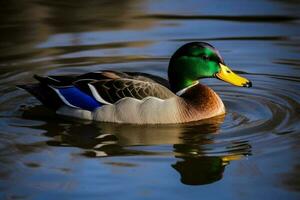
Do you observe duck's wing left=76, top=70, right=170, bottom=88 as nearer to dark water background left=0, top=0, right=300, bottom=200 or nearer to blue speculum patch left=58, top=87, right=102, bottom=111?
blue speculum patch left=58, top=87, right=102, bottom=111

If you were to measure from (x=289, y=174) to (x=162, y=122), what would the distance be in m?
2.20

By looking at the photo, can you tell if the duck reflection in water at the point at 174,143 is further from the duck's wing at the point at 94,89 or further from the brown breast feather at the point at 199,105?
the duck's wing at the point at 94,89

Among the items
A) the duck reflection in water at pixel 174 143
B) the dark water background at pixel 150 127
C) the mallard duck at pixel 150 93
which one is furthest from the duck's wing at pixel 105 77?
the duck reflection in water at pixel 174 143

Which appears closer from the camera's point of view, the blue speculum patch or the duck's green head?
the duck's green head

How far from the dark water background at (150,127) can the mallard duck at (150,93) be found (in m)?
0.16

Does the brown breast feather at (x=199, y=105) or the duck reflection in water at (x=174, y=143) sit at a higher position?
the brown breast feather at (x=199, y=105)

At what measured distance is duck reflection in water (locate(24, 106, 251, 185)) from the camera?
8320 millimetres

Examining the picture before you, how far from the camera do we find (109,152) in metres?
8.81

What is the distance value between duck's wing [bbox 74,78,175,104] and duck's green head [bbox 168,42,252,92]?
0.29 meters

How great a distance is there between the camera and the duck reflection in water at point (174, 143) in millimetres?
8320

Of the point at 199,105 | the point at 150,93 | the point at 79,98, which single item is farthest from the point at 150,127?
the point at 79,98

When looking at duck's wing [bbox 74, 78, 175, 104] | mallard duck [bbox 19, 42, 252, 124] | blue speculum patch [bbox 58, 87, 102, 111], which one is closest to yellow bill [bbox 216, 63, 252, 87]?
mallard duck [bbox 19, 42, 252, 124]

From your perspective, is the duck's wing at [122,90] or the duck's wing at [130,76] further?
the duck's wing at [130,76]

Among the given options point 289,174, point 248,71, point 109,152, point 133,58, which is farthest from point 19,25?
point 289,174
